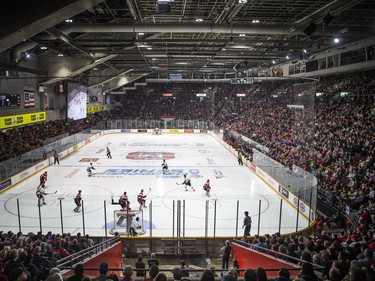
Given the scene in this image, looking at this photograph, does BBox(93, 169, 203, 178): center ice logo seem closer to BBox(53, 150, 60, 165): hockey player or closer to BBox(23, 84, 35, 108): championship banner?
BBox(53, 150, 60, 165): hockey player

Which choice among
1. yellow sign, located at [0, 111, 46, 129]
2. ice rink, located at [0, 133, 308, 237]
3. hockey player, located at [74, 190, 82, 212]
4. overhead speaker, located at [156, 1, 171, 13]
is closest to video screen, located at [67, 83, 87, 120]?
yellow sign, located at [0, 111, 46, 129]

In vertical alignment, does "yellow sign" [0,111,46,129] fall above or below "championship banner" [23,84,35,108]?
below

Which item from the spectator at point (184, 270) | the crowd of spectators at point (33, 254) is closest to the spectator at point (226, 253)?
the spectator at point (184, 270)

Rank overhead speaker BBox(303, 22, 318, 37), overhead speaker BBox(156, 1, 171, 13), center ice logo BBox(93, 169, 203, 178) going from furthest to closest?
center ice logo BBox(93, 169, 203, 178), overhead speaker BBox(303, 22, 318, 37), overhead speaker BBox(156, 1, 171, 13)

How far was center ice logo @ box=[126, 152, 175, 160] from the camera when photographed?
27.1 meters

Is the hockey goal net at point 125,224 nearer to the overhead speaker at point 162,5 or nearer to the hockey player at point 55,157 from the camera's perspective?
the overhead speaker at point 162,5

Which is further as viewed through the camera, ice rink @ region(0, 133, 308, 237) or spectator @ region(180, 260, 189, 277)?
ice rink @ region(0, 133, 308, 237)

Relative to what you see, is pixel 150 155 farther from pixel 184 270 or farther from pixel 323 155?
pixel 184 270

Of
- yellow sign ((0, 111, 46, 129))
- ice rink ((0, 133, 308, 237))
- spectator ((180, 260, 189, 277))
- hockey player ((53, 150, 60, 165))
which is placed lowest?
ice rink ((0, 133, 308, 237))

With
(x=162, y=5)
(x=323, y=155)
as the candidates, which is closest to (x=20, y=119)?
(x=162, y=5)

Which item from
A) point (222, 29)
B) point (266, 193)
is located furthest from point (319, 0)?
point (266, 193)

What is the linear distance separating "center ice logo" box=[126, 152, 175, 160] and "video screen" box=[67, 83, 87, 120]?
232 inches

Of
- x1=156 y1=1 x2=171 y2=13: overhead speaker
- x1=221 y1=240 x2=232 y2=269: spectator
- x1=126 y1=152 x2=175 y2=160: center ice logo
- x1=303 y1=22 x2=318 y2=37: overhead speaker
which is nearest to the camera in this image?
x1=221 y1=240 x2=232 y2=269: spectator

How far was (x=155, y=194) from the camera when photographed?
16.5m
